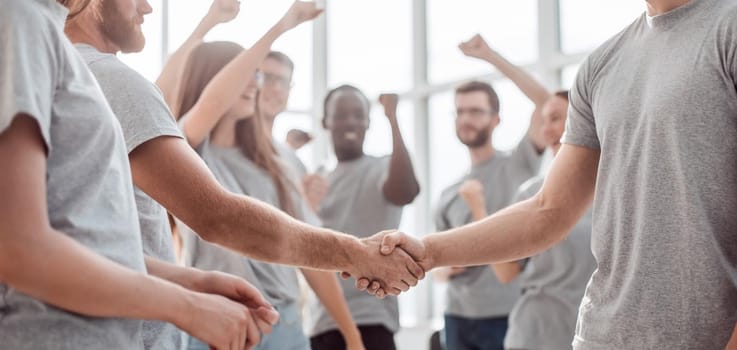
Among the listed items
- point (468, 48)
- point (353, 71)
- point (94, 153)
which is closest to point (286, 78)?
point (468, 48)

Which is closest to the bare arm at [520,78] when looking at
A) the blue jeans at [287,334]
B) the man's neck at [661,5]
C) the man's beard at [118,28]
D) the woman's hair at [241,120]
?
the woman's hair at [241,120]

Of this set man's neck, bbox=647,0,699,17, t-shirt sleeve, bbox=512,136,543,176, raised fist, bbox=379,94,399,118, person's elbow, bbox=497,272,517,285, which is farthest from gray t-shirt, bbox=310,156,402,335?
man's neck, bbox=647,0,699,17

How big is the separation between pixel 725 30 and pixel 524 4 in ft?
12.2

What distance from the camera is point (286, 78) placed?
3189 millimetres

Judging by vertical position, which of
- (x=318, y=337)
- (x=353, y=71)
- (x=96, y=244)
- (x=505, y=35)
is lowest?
(x=318, y=337)

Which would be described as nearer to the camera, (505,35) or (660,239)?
(660,239)

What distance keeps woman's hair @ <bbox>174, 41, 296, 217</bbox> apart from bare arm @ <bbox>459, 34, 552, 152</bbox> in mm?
790

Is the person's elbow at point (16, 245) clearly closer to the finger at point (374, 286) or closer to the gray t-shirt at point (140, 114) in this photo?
the gray t-shirt at point (140, 114)

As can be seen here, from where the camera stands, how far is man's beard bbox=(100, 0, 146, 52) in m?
1.40

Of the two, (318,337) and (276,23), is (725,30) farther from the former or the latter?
(318,337)

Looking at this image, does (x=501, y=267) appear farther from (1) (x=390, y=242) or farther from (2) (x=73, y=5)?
(2) (x=73, y=5)

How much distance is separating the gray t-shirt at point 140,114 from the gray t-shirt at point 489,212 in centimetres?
211

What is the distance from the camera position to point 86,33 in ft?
4.63

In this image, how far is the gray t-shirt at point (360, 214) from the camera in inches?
124
